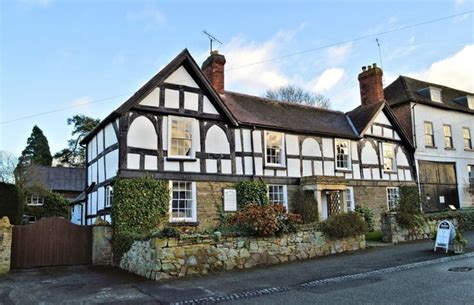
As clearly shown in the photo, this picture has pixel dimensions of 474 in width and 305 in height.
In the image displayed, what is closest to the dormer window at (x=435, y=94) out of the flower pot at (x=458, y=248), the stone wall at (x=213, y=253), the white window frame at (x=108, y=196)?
the flower pot at (x=458, y=248)

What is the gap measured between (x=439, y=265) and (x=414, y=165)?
15.0 meters

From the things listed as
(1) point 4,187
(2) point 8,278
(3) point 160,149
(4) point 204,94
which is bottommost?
(2) point 8,278

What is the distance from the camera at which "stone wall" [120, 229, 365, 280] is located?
35.4ft

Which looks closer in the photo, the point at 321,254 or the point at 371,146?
the point at 321,254

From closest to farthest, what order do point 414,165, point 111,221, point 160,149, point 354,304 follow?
point 354,304 → point 111,221 → point 160,149 → point 414,165

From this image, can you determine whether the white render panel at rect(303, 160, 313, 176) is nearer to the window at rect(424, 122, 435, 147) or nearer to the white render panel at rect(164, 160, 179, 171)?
the white render panel at rect(164, 160, 179, 171)

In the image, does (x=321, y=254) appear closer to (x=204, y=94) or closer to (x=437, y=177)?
(x=204, y=94)

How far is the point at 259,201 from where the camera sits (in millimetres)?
17797

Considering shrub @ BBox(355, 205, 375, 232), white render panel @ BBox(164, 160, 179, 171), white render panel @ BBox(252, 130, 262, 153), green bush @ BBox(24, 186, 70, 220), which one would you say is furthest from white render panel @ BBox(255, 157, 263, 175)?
green bush @ BBox(24, 186, 70, 220)

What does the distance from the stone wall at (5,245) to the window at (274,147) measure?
37.1 ft

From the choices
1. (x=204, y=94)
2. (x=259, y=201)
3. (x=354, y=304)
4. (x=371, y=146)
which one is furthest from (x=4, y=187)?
(x=371, y=146)

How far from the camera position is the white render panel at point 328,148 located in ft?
69.2

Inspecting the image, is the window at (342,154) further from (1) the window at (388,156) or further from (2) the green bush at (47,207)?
(2) the green bush at (47,207)

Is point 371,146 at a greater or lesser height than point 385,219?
greater
